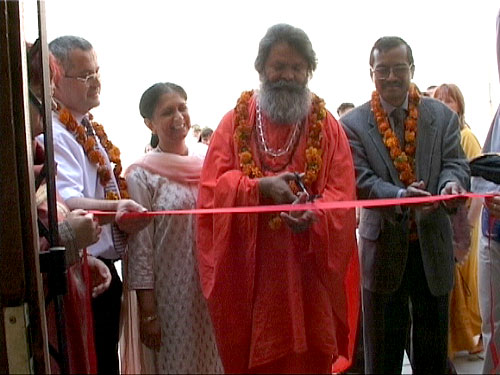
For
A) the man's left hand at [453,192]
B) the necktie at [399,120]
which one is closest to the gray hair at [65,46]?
the necktie at [399,120]

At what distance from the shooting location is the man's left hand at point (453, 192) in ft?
7.72

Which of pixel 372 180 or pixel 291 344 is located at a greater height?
pixel 372 180

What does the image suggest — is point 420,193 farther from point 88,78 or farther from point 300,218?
point 88,78

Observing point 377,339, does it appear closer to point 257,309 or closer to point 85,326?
point 257,309

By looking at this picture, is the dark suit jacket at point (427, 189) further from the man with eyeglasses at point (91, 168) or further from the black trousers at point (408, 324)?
the man with eyeglasses at point (91, 168)

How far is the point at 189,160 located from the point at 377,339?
1.12m

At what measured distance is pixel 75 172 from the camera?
214cm

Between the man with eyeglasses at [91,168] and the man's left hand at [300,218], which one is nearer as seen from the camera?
the man with eyeglasses at [91,168]

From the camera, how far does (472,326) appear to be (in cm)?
341

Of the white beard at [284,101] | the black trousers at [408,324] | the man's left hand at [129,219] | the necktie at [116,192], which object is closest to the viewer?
the man's left hand at [129,219]

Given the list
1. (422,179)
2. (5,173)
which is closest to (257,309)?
(422,179)

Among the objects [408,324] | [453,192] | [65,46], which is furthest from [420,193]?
[65,46]

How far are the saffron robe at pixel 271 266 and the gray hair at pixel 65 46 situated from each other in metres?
0.66

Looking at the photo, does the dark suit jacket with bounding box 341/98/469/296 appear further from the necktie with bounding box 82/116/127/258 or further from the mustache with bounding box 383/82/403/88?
the necktie with bounding box 82/116/127/258
